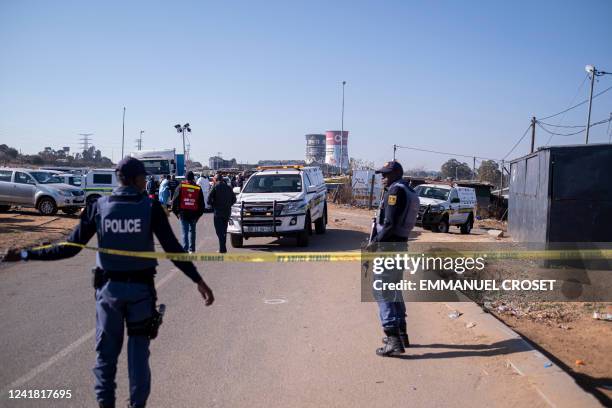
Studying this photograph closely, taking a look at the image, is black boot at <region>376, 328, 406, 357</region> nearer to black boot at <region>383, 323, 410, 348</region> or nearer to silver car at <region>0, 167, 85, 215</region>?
black boot at <region>383, 323, 410, 348</region>

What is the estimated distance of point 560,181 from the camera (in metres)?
11.2

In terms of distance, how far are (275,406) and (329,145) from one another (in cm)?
14820

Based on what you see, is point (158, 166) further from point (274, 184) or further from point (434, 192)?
point (274, 184)

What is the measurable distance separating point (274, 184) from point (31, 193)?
12792mm

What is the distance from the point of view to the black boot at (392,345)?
222 inches

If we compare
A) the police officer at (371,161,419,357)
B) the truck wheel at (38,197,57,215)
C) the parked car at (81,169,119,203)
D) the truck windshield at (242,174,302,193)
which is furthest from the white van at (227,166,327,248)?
the parked car at (81,169,119,203)

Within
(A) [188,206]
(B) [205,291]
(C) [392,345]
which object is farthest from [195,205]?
(B) [205,291]

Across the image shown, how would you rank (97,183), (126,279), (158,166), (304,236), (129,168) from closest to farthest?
(126,279) → (129,168) → (304,236) → (97,183) → (158,166)

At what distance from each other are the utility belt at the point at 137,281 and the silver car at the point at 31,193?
66.5 ft

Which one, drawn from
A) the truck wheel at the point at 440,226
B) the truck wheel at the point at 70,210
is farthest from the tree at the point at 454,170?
the truck wheel at the point at 70,210

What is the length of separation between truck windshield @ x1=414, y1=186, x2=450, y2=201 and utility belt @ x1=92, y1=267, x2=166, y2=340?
63.4 ft

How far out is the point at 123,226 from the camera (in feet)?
12.9

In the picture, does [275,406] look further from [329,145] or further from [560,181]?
[329,145]

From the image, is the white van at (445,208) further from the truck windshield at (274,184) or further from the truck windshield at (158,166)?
the truck windshield at (158,166)
